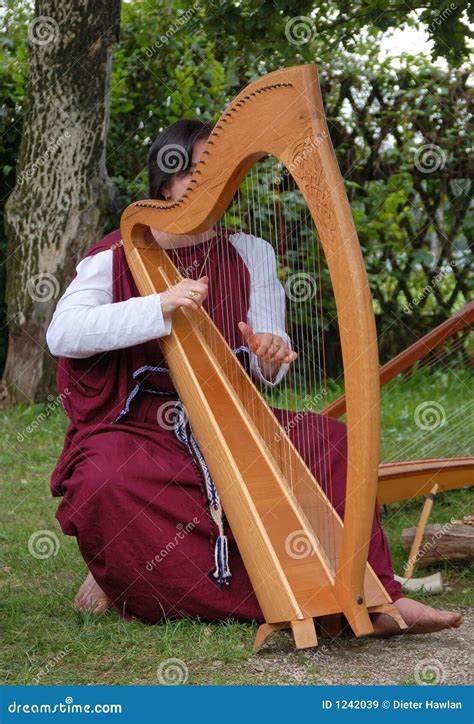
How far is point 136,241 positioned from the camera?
346 centimetres

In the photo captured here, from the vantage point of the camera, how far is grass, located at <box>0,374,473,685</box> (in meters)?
2.77

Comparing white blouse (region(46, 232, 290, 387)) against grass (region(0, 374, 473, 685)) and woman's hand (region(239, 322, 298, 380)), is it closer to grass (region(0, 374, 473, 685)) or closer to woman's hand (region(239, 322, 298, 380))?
woman's hand (region(239, 322, 298, 380))

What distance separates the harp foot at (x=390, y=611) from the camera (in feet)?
9.19

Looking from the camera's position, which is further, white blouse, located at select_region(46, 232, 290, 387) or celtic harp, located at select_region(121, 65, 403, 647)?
white blouse, located at select_region(46, 232, 290, 387)

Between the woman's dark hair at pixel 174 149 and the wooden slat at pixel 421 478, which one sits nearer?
the woman's dark hair at pixel 174 149

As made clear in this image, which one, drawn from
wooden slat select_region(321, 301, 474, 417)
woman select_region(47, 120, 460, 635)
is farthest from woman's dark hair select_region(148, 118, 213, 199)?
wooden slat select_region(321, 301, 474, 417)

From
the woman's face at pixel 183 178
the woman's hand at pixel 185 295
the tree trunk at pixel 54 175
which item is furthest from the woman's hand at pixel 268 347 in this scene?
the tree trunk at pixel 54 175

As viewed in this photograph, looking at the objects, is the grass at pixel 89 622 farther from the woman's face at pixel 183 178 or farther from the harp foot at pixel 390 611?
the woman's face at pixel 183 178

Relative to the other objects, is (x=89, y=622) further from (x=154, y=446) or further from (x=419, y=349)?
(x=419, y=349)

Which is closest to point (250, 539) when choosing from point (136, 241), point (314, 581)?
point (314, 581)

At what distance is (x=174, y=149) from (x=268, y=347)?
681 mm

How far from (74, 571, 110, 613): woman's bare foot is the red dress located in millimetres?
72

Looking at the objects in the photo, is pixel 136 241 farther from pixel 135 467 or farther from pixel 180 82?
pixel 180 82

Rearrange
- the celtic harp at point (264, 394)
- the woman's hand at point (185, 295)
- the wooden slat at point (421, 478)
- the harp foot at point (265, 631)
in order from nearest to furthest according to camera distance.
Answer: the celtic harp at point (264, 394) < the harp foot at point (265, 631) < the woman's hand at point (185, 295) < the wooden slat at point (421, 478)
